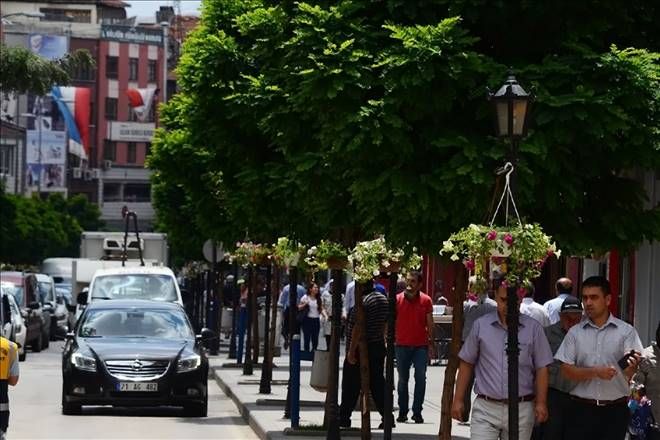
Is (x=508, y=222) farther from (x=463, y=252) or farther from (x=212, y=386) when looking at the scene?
(x=212, y=386)

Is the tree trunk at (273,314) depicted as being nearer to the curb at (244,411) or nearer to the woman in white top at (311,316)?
the curb at (244,411)

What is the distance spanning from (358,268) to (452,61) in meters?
4.89

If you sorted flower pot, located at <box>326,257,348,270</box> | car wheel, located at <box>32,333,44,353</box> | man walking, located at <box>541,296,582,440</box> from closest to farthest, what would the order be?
man walking, located at <box>541,296,582,440</box>
flower pot, located at <box>326,257,348,270</box>
car wheel, located at <box>32,333,44,353</box>

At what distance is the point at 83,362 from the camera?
24438 mm

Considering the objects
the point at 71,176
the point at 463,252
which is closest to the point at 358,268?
the point at 463,252

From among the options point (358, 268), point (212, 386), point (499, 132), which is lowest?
point (212, 386)

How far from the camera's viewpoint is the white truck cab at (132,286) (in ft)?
120

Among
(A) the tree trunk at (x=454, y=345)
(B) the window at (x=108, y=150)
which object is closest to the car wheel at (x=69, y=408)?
(A) the tree trunk at (x=454, y=345)

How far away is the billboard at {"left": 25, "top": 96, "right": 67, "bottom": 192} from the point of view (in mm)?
140500

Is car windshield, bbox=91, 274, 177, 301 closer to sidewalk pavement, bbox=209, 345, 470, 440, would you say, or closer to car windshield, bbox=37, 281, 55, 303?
sidewalk pavement, bbox=209, 345, 470, 440

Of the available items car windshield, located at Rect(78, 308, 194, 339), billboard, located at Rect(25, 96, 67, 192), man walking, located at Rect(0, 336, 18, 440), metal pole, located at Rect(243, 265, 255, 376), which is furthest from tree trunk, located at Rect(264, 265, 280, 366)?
billboard, located at Rect(25, 96, 67, 192)

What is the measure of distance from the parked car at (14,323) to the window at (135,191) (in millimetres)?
115066

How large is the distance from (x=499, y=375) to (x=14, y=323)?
98.2 ft

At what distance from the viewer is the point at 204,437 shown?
2166 cm
